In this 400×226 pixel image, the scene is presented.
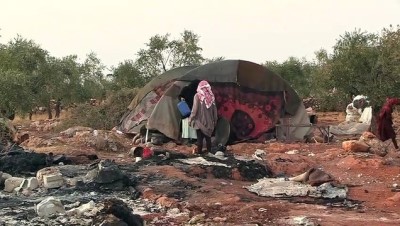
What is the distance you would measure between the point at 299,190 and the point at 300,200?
1.38 ft

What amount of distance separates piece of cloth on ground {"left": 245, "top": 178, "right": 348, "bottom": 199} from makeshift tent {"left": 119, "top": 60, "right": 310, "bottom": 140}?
6.85m

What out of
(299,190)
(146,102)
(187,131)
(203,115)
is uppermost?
(146,102)

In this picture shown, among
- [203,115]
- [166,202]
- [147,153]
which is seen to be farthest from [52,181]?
[203,115]

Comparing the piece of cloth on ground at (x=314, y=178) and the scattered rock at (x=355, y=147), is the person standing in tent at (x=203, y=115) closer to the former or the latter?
the scattered rock at (x=355, y=147)

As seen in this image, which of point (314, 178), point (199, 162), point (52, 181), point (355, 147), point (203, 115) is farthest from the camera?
point (203, 115)

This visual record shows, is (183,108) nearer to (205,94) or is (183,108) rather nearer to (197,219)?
(205,94)

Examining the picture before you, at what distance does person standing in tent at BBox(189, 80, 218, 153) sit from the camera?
12008mm

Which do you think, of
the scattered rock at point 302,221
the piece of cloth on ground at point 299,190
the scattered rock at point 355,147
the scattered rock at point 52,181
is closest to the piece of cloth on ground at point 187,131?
the scattered rock at point 355,147

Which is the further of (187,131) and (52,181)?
(187,131)

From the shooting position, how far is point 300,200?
738 cm

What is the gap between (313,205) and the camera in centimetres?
702

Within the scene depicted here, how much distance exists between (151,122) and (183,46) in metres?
18.3

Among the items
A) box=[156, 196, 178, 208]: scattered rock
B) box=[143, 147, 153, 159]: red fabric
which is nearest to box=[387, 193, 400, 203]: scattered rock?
box=[156, 196, 178, 208]: scattered rock

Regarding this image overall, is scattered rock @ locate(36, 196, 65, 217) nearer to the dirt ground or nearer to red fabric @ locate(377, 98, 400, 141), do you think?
the dirt ground
